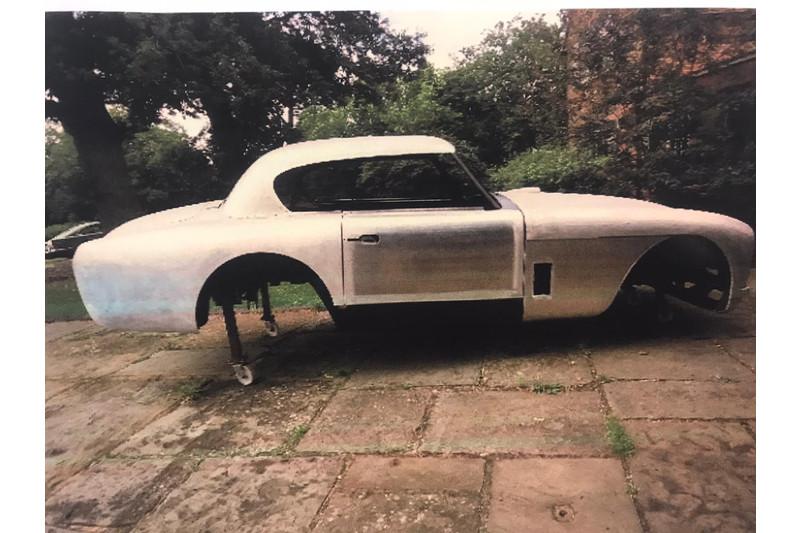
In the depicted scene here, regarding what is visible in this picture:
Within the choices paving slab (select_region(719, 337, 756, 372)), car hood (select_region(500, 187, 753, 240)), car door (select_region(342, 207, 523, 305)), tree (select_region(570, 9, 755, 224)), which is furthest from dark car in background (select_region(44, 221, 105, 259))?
paving slab (select_region(719, 337, 756, 372))

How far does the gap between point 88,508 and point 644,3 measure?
2312 millimetres

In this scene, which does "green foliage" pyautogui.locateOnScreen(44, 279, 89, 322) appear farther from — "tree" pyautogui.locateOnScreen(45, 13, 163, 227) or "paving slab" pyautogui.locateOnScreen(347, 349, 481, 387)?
"paving slab" pyautogui.locateOnScreen(347, 349, 481, 387)

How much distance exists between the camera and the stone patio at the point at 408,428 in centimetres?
133

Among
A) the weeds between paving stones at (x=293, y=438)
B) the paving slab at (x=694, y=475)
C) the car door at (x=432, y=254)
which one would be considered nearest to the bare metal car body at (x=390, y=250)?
the car door at (x=432, y=254)

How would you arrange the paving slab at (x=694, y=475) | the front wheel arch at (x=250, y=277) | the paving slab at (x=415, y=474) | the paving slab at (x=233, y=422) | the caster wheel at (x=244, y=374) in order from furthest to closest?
the caster wheel at (x=244, y=374), the front wheel arch at (x=250, y=277), the paving slab at (x=233, y=422), the paving slab at (x=415, y=474), the paving slab at (x=694, y=475)

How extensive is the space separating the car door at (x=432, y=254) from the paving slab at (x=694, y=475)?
0.66 meters

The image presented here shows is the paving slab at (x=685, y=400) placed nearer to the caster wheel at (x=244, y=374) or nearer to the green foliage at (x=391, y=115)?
the green foliage at (x=391, y=115)

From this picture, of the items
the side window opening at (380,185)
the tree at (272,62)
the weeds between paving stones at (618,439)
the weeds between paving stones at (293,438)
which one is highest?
the tree at (272,62)

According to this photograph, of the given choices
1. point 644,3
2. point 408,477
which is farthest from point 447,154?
point 408,477

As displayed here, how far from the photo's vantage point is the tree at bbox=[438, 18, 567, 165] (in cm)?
166

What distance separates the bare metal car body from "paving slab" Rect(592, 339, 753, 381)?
0.21 meters

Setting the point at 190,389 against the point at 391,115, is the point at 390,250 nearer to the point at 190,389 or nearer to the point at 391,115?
the point at 391,115

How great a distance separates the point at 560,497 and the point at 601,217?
3.13 ft

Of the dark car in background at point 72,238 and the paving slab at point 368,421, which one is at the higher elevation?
the dark car in background at point 72,238
